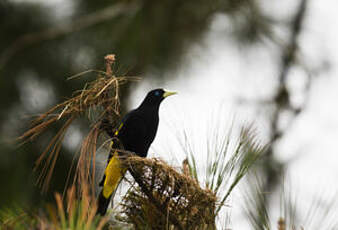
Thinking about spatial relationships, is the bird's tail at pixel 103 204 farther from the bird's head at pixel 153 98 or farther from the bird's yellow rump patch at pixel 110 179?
the bird's head at pixel 153 98

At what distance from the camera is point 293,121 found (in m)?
4.88

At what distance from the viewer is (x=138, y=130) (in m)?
2.84

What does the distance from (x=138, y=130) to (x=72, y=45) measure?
2.19m

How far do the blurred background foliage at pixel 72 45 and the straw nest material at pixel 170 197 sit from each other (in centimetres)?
242

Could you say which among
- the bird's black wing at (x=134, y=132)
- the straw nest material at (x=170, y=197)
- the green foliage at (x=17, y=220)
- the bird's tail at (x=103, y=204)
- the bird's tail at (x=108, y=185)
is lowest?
the green foliage at (x=17, y=220)

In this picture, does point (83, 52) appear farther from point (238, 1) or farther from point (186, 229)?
point (186, 229)

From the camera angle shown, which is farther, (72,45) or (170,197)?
(72,45)

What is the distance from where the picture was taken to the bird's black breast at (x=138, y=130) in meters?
2.84

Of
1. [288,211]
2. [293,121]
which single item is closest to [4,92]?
[293,121]

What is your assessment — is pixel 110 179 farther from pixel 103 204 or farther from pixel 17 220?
pixel 17 220

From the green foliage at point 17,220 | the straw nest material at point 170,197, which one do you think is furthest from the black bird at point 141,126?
the green foliage at point 17,220

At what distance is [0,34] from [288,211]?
4.03 m

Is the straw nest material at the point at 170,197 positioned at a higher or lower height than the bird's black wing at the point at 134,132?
lower

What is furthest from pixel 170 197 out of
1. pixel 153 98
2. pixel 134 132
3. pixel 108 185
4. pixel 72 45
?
pixel 72 45
